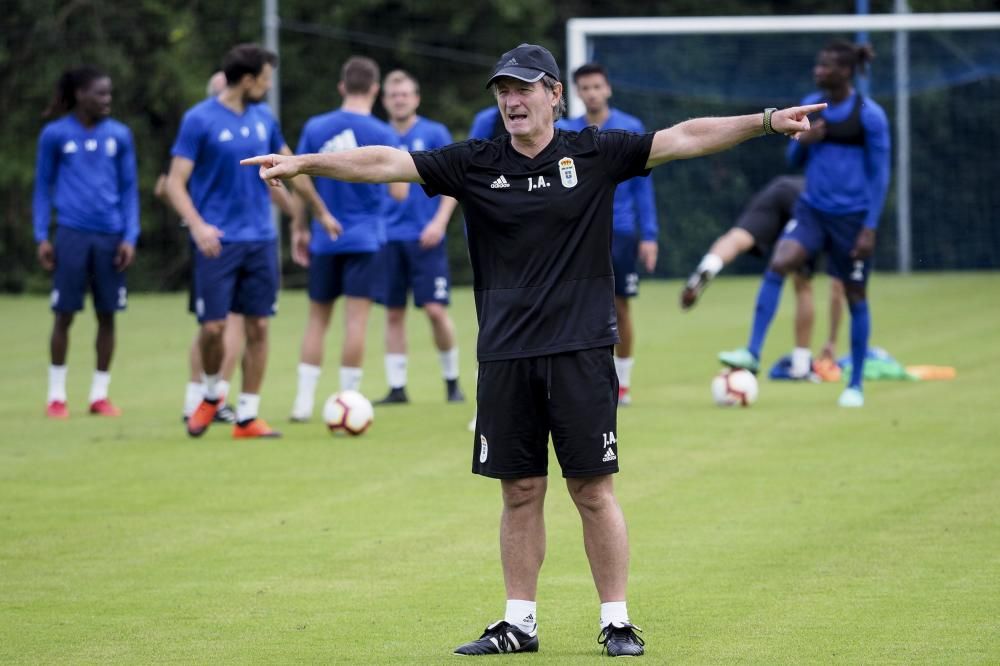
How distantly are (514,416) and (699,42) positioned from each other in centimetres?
1981

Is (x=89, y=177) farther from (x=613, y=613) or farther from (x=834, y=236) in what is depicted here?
(x=613, y=613)

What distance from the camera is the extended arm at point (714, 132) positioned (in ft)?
19.0

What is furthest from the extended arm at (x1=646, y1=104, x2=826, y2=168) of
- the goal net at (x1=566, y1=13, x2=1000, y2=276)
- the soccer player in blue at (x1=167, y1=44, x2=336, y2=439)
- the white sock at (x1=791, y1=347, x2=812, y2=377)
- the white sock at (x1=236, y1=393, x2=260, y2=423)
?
the goal net at (x1=566, y1=13, x2=1000, y2=276)

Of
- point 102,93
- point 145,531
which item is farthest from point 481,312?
point 102,93

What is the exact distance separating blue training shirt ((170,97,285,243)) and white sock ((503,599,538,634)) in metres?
5.71

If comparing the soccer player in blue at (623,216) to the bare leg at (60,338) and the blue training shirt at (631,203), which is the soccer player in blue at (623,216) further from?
the bare leg at (60,338)

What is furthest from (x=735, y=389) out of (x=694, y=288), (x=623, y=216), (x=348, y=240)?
(x=348, y=240)

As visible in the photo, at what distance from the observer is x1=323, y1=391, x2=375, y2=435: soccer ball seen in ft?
37.2

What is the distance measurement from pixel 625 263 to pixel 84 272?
13.2 ft

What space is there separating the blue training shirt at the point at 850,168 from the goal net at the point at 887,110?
36.5ft

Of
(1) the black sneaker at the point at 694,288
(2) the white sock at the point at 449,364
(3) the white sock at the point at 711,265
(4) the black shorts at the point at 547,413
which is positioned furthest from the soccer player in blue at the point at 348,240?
(4) the black shorts at the point at 547,413

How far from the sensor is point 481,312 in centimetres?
606

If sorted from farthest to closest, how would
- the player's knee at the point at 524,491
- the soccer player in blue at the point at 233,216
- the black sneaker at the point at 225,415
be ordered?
the black sneaker at the point at 225,415, the soccer player in blue at the point at 233,216, the player's knee at the point at 524,491

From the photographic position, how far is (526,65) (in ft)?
19.0
